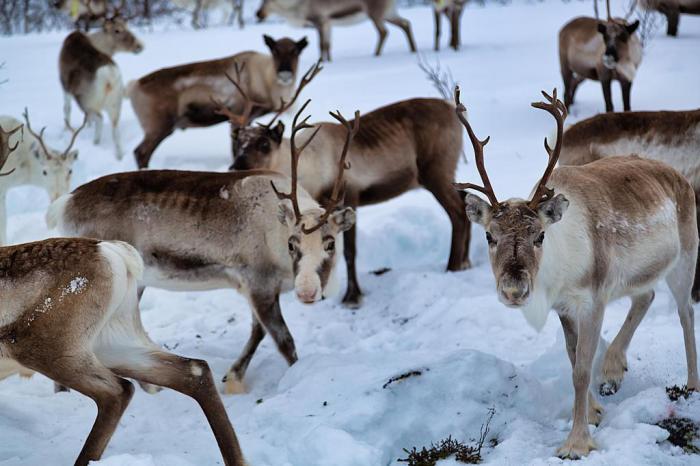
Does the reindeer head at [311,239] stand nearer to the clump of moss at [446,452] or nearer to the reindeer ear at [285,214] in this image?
the reindeer ear at [285,214]

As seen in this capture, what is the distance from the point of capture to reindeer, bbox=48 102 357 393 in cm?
511

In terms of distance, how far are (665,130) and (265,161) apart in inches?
103

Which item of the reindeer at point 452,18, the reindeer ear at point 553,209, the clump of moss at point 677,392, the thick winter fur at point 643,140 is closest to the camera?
the reindeer ear at point 553,209

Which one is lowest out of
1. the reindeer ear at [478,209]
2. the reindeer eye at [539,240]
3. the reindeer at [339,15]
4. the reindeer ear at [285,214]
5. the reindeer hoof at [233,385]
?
the reindeer hoof at [233,385]

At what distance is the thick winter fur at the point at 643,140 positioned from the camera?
565 centimetres

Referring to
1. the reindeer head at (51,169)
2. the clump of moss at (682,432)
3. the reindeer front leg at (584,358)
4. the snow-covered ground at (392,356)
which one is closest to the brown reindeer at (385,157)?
the snow-covered ground at (392,356)

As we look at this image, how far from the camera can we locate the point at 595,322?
3.86m

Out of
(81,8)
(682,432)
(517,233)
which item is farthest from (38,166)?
(81,8)

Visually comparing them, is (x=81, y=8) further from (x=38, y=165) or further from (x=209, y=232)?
(x=209, y=232)

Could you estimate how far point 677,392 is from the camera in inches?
165

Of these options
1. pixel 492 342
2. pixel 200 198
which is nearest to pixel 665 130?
pixel 492 342

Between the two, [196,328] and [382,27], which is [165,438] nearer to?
[196,328]

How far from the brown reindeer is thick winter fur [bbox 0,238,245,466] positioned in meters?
2.55

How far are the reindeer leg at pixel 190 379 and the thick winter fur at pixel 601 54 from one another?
18.7 feet
